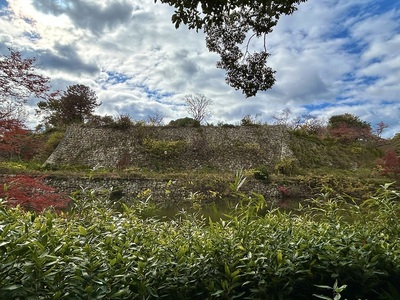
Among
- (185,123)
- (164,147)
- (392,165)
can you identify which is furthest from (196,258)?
(185,123)

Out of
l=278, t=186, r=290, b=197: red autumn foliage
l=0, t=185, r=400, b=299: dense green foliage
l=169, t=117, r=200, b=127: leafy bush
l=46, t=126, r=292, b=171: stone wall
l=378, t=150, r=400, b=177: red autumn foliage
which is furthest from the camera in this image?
l=169, t=117, r=200, b=127: leafy bush

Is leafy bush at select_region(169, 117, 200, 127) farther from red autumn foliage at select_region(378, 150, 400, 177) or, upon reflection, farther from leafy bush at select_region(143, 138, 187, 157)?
red autumn foliage at select_region(378, 150, 400, 177)

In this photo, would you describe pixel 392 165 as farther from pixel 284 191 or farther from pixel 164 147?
pixel 164 147

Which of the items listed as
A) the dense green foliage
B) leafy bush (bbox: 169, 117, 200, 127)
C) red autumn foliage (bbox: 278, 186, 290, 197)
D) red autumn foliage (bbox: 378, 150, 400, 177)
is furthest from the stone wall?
the dense green foliage

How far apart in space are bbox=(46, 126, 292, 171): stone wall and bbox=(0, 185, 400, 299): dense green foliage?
2019cm

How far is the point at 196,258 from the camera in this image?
185 cm

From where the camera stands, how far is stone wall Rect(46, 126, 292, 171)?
2283cm

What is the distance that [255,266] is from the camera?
1809 mm

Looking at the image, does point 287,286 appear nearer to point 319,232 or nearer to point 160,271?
point 319,232

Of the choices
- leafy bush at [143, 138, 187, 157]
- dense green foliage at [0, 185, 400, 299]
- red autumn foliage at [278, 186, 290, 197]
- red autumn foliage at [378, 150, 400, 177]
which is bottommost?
dense green foliage at [0, 185, 400, 299]

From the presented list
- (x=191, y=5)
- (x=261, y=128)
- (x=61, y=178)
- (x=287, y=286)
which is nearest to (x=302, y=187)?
(x=261, y=128)

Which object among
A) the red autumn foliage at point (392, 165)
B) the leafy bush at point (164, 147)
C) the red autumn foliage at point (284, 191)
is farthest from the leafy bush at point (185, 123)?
the red autumn foliage at point (392, 165)

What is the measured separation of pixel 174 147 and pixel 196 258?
21.6 metres

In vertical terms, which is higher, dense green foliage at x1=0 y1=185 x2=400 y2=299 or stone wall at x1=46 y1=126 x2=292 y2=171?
stone wall at x1=46 y1=126 x2=292 y2=171
